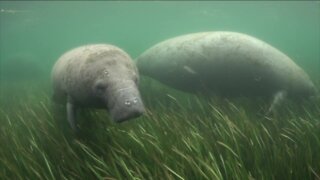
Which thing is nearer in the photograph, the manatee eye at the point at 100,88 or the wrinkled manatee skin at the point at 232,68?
the manatee eye at the point at 100,88

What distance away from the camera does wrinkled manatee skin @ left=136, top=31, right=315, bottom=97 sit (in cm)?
757

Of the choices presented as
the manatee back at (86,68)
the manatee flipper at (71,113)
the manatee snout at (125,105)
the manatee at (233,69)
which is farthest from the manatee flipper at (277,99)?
the manatee flipper at (71,113)

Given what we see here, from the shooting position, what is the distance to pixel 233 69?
7.65 meters

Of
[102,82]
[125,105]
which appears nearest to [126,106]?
[125,105]

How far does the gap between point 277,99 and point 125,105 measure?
3.70 m

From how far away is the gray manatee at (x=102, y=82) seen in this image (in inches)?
186

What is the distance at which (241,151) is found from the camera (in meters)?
4.43

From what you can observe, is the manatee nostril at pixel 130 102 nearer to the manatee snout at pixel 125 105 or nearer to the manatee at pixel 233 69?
the manatee snout at pixel 125 105

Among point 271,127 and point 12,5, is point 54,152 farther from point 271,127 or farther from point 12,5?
point 12,5

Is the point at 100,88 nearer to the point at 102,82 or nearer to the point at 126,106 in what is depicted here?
the point at 102,82

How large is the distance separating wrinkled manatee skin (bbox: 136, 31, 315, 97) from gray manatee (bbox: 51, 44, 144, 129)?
7.50ft

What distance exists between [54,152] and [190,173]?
1.99 meters

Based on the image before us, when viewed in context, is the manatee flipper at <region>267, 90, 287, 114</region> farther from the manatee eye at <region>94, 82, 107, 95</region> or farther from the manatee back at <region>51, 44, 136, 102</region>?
the manatee eye at <region>94, 82, 107, 95</region>

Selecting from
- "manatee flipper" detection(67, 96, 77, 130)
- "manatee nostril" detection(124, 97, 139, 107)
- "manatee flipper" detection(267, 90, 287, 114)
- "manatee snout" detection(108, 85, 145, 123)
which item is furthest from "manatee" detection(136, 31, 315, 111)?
"manatee nostril" detection(124, 97, 139, 107)
